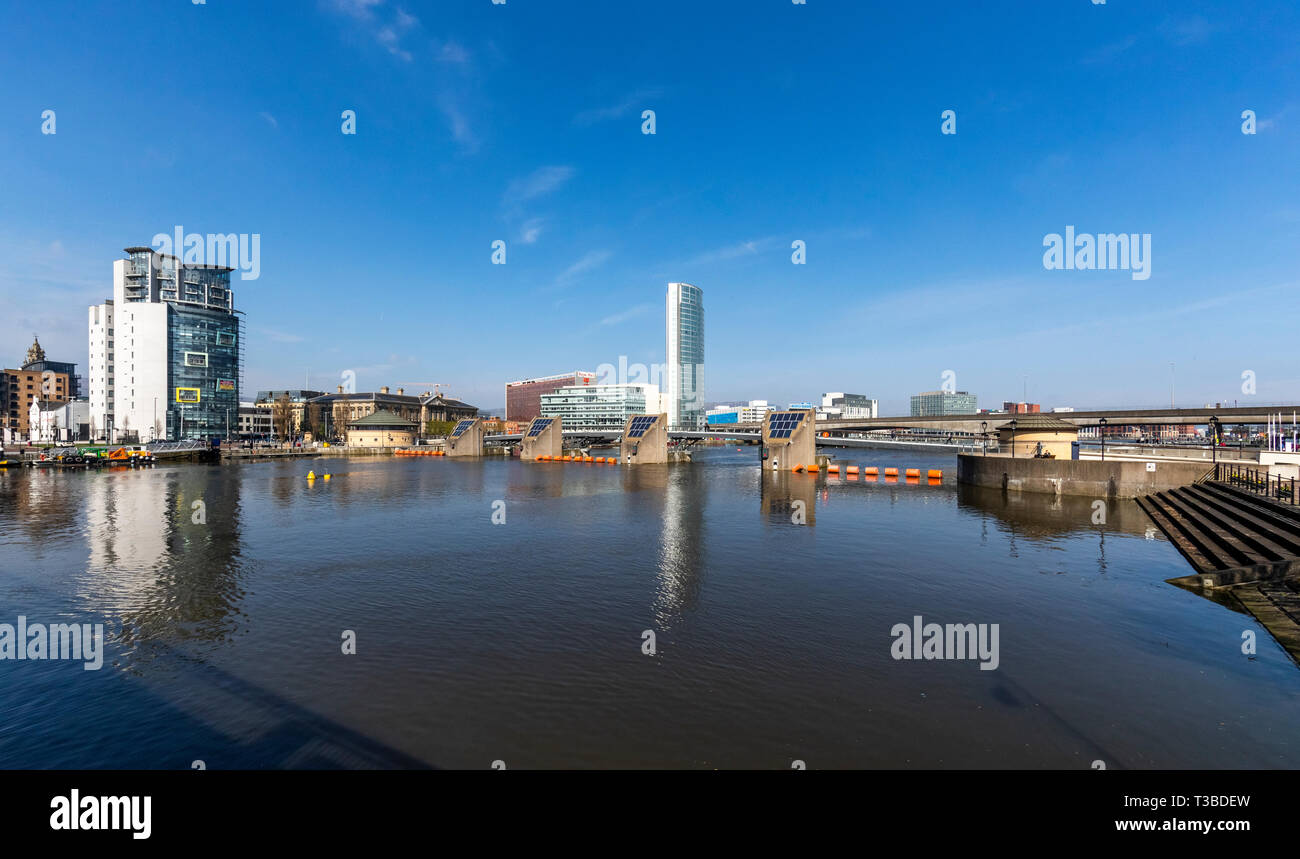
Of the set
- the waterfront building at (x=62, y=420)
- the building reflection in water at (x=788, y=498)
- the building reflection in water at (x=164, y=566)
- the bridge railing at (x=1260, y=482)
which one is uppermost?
the waterfront building at (x=62, y=420)

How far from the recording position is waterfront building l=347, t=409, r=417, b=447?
164125mm

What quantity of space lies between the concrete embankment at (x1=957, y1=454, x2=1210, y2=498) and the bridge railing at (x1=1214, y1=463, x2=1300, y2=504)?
2448 mm

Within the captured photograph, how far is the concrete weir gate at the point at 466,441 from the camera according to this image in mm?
142000

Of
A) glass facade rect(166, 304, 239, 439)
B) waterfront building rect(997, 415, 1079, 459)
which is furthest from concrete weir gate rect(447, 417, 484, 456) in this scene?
waterfront building rect(997, 415, 1079, 459)

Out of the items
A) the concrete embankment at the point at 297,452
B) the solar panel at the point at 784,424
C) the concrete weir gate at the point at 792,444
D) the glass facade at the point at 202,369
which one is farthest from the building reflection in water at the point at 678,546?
the glass facade at the point at 202,369

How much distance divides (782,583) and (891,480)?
6153 cm

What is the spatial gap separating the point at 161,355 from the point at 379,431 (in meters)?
57.3

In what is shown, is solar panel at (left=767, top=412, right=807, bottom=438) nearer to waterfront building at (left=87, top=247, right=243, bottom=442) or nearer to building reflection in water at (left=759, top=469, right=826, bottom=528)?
building reflection in water at (left=759, top=469, right=826, bottom=528)

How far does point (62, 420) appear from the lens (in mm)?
166000

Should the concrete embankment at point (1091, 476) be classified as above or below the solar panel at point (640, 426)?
below

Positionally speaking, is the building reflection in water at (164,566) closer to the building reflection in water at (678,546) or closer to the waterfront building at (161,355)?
the building reflection in water at (678,546)

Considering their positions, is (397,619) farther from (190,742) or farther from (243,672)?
(190,742)

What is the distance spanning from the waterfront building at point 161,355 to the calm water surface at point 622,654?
470 feet
